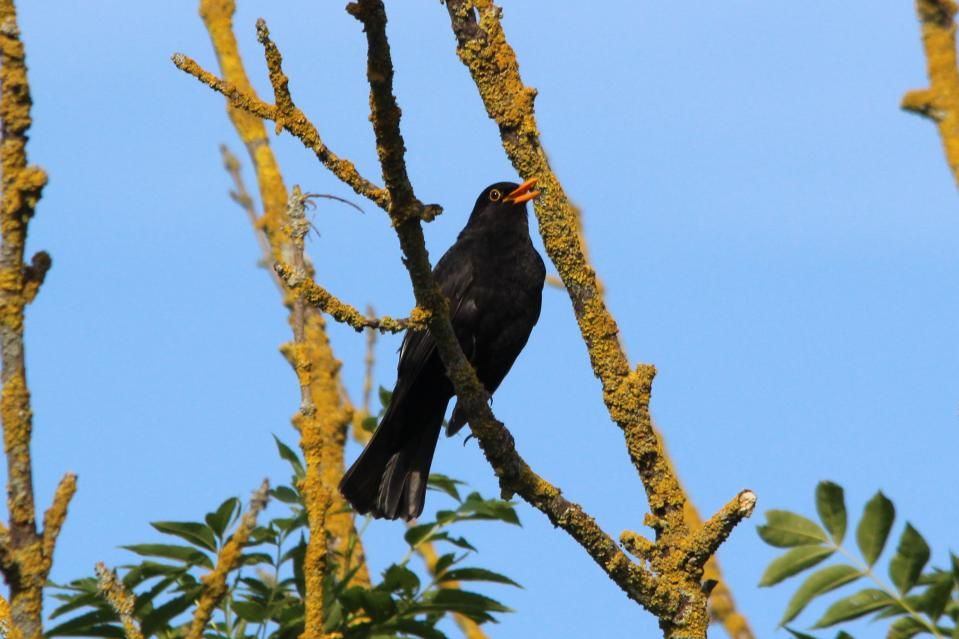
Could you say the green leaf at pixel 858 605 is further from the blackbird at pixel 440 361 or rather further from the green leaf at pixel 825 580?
the blackbird at pixel 440 361

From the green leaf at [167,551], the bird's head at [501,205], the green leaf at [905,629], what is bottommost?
the green leaf at [905,629]

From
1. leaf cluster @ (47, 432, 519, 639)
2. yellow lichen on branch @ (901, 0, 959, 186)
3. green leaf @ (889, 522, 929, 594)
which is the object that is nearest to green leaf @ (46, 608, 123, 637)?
leaf cluster @ (47, 432, 519, 639)

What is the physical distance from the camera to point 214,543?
13.1ft

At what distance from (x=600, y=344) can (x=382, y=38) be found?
4.88ft

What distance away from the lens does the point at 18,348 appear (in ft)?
8.44

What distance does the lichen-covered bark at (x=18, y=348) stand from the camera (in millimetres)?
2441

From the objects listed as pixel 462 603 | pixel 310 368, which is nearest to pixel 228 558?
pixel 310 368

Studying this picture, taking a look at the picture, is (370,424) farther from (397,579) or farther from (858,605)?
(858,605)

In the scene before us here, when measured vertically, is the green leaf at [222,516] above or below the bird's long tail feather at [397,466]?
below

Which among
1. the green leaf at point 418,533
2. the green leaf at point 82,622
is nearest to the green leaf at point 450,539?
the green leaf at point 418,533

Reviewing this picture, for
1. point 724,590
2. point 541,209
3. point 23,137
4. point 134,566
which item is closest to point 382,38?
point 23,137

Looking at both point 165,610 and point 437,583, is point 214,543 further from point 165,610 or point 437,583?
point 437,583

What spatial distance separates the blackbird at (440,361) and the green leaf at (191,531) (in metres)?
2.70

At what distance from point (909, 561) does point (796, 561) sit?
0.22 m
